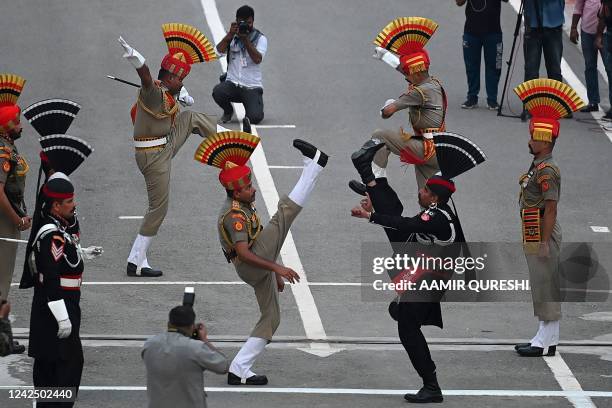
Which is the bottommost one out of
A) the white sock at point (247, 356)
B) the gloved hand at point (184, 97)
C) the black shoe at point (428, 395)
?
the black shoe at point (428, 395)

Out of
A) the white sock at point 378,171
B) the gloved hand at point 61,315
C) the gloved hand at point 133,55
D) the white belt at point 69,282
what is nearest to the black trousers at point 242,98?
the white sock at point 378,171

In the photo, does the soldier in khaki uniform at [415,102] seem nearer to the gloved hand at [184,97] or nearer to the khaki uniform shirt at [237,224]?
the gloved hand at [184,97]

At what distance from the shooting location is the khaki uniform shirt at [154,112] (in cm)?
1395

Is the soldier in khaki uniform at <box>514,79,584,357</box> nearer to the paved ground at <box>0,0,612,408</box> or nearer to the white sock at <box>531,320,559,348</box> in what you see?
the white sock at <box>531,320,559,348</box>

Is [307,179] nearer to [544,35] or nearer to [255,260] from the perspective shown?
[255,260]

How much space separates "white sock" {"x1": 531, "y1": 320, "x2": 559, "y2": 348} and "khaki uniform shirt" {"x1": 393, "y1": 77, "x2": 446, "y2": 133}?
10.4 ft

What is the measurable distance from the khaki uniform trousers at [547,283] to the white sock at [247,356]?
2.63 m

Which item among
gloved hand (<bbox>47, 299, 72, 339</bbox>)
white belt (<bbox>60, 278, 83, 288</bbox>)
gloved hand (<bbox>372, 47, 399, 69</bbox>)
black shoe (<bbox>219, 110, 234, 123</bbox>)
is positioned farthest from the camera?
black shoe (<bbox>219, 110, 234, 123</bbox>)

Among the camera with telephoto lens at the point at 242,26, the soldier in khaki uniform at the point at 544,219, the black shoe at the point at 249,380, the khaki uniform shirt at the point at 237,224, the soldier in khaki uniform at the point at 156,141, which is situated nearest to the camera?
the khaki uniform shirt at the point at 237,224

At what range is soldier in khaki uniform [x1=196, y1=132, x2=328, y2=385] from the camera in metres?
11.2

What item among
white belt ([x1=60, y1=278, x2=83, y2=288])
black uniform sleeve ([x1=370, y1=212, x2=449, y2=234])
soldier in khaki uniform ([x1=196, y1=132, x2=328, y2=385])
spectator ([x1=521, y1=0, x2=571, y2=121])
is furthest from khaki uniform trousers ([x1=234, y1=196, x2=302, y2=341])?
→ spectator ([x1=521, y1=0, x2=571, y2=121])

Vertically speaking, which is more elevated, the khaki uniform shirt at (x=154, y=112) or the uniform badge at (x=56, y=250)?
the khaki uniform shirt at (x=154, y=112)

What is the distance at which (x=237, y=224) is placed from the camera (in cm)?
1116

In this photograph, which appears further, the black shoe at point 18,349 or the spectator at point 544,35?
the spectator at point 544,35
